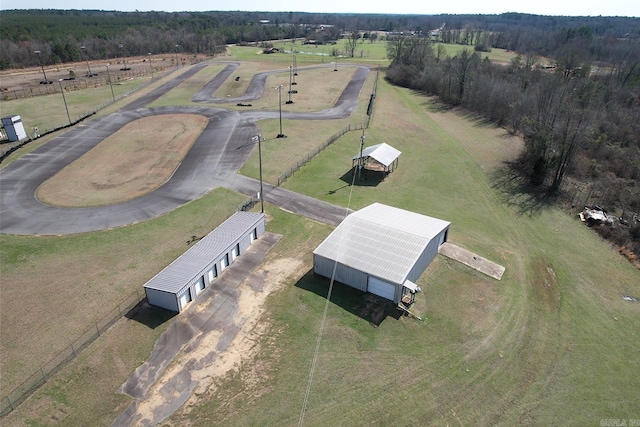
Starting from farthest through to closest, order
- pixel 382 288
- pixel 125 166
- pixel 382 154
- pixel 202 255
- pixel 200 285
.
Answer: pixel 125 166, pixel 382 154, pixel 202 255, pixel 200 285, pixel 382 288

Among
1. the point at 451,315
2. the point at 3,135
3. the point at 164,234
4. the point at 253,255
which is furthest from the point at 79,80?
the point at 451,315

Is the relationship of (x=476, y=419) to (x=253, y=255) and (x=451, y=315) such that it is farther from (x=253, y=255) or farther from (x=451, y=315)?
(x=253, y=255)

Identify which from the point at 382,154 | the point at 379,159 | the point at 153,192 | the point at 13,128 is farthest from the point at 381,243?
the point at 13,128

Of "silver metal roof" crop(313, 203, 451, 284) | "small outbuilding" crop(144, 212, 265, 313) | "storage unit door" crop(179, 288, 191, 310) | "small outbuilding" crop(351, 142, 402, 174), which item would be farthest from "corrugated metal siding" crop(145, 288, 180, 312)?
"small outbuilding" crop(351, 142, 402, 174)

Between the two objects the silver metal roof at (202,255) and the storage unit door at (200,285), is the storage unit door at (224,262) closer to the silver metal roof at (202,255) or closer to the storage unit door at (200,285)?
the silver metal roof at (202,255)

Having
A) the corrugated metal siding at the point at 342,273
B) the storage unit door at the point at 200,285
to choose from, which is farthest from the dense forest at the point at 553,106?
the storage unit door at the point at 200,285

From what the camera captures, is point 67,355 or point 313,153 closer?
point 67,355

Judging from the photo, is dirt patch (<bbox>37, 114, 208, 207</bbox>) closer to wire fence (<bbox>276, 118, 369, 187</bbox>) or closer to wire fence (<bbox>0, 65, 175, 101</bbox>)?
wire fence (<bbox>276, 118, 369, 187</bbox>)

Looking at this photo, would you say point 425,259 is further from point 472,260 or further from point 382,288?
point 382,288
